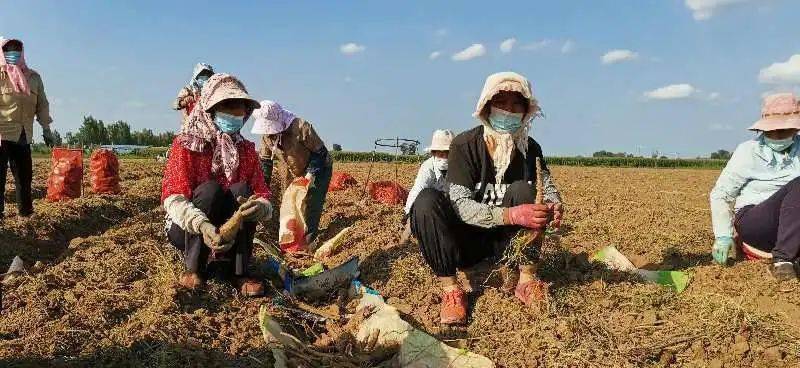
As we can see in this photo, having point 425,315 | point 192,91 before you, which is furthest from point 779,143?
point 192,91

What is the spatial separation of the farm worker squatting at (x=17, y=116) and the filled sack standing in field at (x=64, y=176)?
125cm

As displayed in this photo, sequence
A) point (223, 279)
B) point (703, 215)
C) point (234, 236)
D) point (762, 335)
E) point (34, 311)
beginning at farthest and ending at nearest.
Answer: point (703, 215), point (223, 279), point (234, 236), point (34, 311), point (762, 335)

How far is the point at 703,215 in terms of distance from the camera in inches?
317

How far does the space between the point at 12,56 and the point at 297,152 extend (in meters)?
2.91

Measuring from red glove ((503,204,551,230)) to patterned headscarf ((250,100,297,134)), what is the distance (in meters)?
2.45

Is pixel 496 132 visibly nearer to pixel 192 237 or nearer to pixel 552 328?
pixel 552 328

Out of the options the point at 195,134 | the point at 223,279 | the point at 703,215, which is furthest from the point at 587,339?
the point at 703,215

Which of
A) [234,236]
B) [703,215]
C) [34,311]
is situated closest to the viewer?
[34,311]

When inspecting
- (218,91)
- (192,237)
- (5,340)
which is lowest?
(5,340)

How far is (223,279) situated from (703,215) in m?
6.51

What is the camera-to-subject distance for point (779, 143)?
3.54 metres

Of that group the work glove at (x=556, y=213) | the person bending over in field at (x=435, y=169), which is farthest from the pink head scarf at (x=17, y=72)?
the work glove at (x=556, y=213)

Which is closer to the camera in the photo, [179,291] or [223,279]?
[179,291]

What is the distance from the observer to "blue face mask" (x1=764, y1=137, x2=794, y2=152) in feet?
11.6
